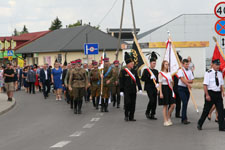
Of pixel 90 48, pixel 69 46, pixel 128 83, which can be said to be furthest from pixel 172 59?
pixel 69 46

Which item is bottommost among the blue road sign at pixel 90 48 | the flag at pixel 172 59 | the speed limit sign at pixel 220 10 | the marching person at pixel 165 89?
the marching person at pixel 165 89

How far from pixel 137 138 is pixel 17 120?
5.86 m

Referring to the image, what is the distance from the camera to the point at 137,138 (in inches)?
352

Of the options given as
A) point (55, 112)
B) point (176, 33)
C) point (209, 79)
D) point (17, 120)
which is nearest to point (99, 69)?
point (55, 112)

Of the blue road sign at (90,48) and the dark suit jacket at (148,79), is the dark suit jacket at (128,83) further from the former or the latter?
the blue road sign at (90,48)

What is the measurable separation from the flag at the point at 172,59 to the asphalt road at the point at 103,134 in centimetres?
140

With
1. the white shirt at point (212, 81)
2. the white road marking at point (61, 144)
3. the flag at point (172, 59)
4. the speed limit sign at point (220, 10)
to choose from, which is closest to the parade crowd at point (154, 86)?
the white shirt at point (212, 81)

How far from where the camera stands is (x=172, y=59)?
12.0 metres

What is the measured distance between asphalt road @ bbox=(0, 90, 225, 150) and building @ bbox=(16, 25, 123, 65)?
39.6 metres

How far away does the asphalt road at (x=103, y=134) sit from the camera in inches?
320

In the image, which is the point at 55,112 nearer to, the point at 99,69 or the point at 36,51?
the point at 99,69

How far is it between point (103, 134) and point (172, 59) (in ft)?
11.2

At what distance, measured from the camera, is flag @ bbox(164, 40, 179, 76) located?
11.8 meters

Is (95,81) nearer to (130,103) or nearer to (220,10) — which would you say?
(130,103)
